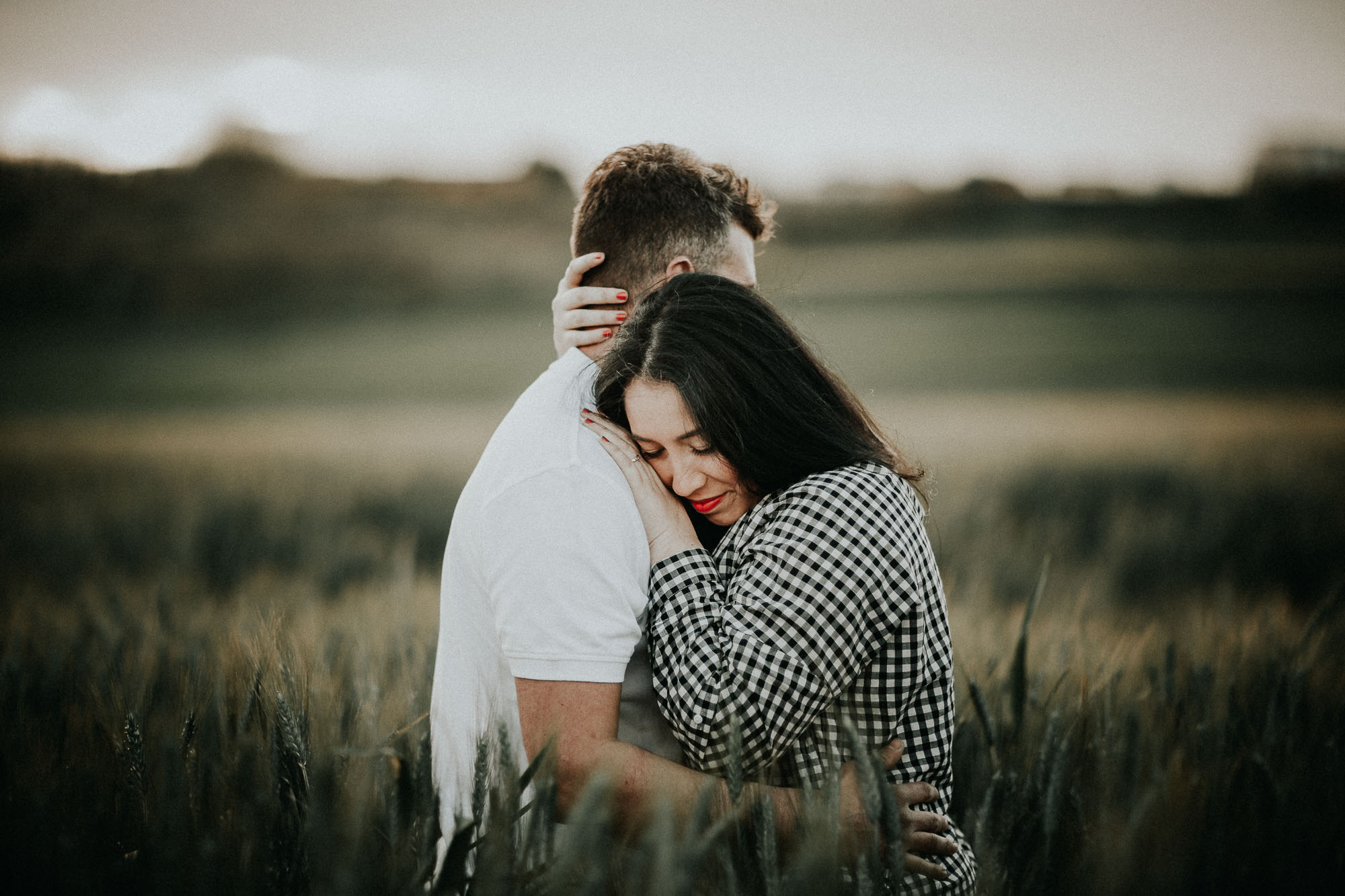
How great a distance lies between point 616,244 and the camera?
2.21 m

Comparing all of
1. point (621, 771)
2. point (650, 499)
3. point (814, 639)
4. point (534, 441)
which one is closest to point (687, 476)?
point (650, 499)

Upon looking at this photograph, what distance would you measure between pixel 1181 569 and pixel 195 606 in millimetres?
5891

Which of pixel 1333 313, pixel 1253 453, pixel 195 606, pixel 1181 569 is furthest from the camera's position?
pixel 1333 313

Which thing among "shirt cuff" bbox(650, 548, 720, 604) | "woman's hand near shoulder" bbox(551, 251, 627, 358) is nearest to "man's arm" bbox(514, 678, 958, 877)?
"shirt cuff" bbox(650, 548, 720, 604)

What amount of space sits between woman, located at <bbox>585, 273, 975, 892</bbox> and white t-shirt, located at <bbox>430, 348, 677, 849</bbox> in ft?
0.29

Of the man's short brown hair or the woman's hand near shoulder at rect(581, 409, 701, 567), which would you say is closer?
the woman's hand near shoulder at rect(581, 409, 701, 567)

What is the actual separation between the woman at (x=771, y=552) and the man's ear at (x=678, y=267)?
31 centimetres

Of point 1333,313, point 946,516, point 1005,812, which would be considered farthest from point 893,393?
point 1005,812

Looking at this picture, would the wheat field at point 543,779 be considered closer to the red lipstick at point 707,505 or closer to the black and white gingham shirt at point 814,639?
the black and white gingham shirt at point 814,639

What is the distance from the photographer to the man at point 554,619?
1477mm

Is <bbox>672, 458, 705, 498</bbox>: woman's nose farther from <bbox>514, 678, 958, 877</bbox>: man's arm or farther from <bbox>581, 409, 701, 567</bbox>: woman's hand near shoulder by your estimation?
<bbox>514, 678, 958, 877</bbox>: man's arm

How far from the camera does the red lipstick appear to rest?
1787 millimetres

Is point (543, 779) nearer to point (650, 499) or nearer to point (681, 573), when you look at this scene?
point (681, 573)

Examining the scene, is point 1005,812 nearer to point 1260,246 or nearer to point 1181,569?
point 1181,569
